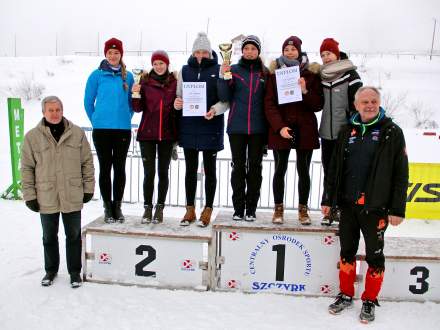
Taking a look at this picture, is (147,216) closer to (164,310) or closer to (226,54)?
(164,310)

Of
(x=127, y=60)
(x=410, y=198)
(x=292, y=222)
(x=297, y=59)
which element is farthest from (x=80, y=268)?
(x=127, y=60)

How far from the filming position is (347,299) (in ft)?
12.4

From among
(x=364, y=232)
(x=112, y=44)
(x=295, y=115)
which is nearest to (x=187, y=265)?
(x=364, y=232)

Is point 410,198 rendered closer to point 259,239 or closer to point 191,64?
point 259,239

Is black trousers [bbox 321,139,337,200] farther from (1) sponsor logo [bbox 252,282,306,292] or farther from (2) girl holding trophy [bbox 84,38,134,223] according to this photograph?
(2) girl holding trophy [bbox 84,38,134,223]

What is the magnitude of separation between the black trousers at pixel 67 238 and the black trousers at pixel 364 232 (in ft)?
8.43

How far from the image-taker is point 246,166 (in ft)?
14.1

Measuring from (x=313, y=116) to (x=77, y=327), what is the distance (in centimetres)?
293

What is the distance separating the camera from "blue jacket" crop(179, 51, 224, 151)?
14.0 feet

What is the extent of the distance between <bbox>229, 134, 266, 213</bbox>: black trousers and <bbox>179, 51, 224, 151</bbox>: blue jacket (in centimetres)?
23

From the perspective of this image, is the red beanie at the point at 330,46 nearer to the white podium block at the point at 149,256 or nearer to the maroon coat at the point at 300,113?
the maroon coat at the point at 300,113

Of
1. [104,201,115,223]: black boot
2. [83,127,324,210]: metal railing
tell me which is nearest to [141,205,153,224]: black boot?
[104,201,115,223]: black boot

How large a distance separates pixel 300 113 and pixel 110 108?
198 cm

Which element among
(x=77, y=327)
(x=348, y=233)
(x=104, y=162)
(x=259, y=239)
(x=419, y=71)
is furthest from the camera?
(x=419, y=71)
